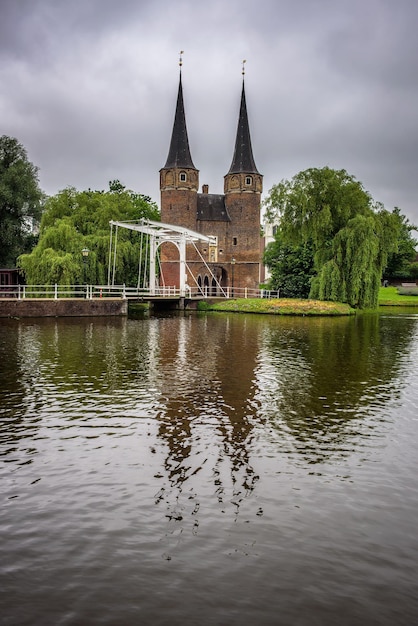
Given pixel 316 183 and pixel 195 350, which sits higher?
pixel 316 183

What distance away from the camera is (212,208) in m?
52.1

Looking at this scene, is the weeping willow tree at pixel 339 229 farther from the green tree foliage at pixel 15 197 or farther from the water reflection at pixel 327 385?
the green tree foliage at pixel 15 197

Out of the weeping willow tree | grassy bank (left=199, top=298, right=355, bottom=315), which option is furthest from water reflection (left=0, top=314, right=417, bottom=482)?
the weeping willow tree

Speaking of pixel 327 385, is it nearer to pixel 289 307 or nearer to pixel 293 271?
pixel 289 307

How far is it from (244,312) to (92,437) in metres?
28.5

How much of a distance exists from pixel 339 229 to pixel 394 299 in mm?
23531

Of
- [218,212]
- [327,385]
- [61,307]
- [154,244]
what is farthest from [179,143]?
[327,385]

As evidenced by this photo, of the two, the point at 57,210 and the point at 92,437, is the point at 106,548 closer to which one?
the point at 92,437

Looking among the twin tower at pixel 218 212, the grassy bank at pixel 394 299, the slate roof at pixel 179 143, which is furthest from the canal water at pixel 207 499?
the grassy bank at pixel 394 299

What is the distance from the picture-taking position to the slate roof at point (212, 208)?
168ft

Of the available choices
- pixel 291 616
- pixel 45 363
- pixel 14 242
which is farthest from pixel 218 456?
pixel 14 242

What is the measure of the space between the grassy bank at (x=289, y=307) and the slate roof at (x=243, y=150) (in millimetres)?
17517

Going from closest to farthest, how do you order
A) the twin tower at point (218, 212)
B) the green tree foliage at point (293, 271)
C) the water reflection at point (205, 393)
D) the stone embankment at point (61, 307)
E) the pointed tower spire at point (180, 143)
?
the water reflection at point (205, 393) < the stone embankment at point (61, 307) < the green tree foliage at point (293, 271) < the pointed tower spire at point (180, 143) < the twin tower at point (218, 212)

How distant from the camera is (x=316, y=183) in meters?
36.1
